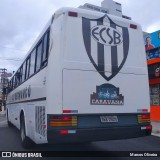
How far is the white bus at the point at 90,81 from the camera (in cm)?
636

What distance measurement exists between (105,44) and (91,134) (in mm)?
2238

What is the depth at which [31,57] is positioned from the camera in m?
9.44

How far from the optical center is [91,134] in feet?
21.0

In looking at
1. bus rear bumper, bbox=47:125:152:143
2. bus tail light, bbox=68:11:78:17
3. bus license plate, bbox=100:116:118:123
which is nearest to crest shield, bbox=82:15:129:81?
bus tail light, bbox=68:11:78:17

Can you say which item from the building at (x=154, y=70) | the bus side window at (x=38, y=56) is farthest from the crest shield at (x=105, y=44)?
the building at (x=154, y=70)

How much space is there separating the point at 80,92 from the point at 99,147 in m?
3.33

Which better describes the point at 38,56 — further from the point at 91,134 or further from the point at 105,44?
the point at 91,134

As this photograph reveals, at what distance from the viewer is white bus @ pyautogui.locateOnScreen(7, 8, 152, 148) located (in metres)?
6.36

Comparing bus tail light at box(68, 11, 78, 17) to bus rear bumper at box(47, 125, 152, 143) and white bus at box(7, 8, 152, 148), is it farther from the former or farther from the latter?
bus rear bumper at box(47, 125, 152, 143)

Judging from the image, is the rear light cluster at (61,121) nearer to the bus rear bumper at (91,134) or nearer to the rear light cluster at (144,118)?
the bus rear bumper at (91,134)

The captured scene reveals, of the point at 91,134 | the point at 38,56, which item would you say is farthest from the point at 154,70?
the point at 91,134

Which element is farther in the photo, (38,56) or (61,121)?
(38,56)

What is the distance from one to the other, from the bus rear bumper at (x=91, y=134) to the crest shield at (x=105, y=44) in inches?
50.3

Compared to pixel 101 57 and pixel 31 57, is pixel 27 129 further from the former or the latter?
pixel 101 57
